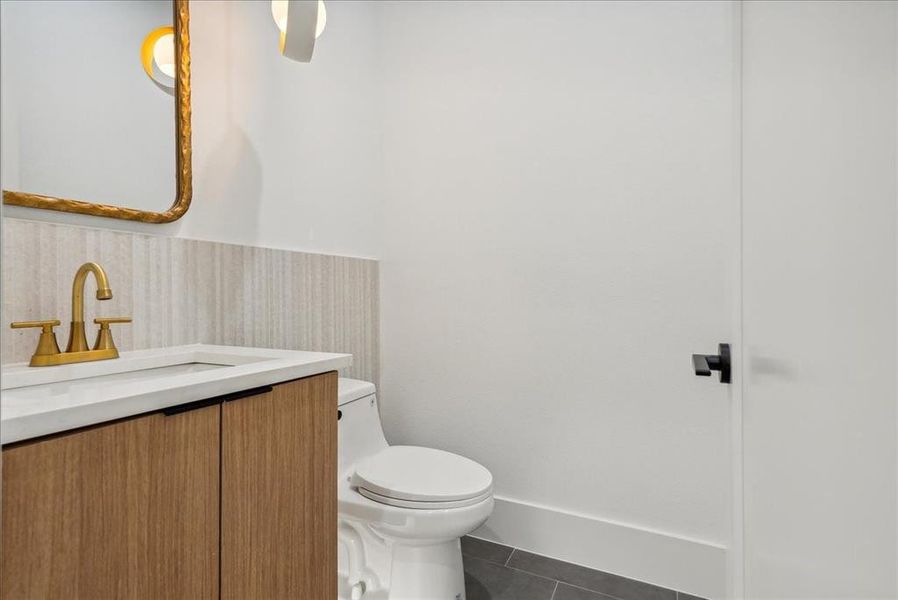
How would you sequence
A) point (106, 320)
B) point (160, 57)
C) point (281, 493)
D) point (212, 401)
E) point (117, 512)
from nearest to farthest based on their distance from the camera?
point (117, 512) → point (212, 401) → point (281, 493) → point (106, 320) → point (160, 57)

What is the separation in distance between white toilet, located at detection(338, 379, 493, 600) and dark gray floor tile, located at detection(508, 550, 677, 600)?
37cm

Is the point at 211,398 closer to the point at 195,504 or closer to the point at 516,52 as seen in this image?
the point at 195,504

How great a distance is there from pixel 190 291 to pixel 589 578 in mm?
1586

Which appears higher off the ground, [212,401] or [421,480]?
[212,401]

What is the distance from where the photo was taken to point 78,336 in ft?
3.20

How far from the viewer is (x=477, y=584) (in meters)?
1.57

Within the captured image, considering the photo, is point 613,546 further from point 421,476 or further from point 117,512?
point 117,512

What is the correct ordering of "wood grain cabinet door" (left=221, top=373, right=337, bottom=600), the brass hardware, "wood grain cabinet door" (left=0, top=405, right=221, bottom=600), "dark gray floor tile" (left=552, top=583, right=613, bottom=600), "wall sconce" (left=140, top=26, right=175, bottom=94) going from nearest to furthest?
"wood grain cabinet door" (left=0, top=405, right=221, bottom=600) → "wood grain cabinet door" (left=221, top=373, right=337, bottom=600) → the brass hardware → "wall sconce" (left=140, top=26, right=175, bottom=94) → "dark gray floor tile" (left=552, top=583, right=613, bottom=600)

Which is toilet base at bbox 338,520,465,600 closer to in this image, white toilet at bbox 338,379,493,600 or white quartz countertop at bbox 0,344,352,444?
white toilet at bbox 338,379,493,600

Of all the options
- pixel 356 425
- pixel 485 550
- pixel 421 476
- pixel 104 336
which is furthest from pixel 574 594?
pixel 104 336

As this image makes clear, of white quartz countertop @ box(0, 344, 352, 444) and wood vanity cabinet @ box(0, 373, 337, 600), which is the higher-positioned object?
white quartz countertop @ box(0, 344, 352, 444)

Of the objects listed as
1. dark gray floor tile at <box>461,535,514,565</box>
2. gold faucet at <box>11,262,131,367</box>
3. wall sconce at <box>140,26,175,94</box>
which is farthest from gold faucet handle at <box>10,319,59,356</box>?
dark gray floor tile at <box>461,535,514,565</box>

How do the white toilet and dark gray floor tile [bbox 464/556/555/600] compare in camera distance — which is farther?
dark gray floor tile [bbox 464/556/555/600]

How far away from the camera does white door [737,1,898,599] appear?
0.27m
